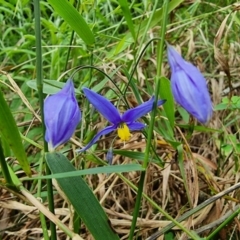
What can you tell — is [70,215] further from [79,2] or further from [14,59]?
[14,59]

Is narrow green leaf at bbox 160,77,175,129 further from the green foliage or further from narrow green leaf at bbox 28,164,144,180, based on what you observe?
narrow green leaf at bbox 28,164,144,180

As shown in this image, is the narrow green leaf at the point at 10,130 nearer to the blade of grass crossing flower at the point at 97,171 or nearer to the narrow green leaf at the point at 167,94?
the blade of grass crossing flower at the point at 97,171

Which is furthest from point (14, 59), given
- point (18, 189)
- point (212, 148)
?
point (18, 189)

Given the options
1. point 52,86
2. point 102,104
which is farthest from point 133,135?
point 102,104

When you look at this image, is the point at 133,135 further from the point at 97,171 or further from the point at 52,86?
the point at 97,171

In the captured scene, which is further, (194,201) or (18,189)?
(194,201)

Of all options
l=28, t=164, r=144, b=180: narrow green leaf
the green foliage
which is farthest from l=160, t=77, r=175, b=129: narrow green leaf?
l=28, t=164, r=144, b=180: narrow green leaf
